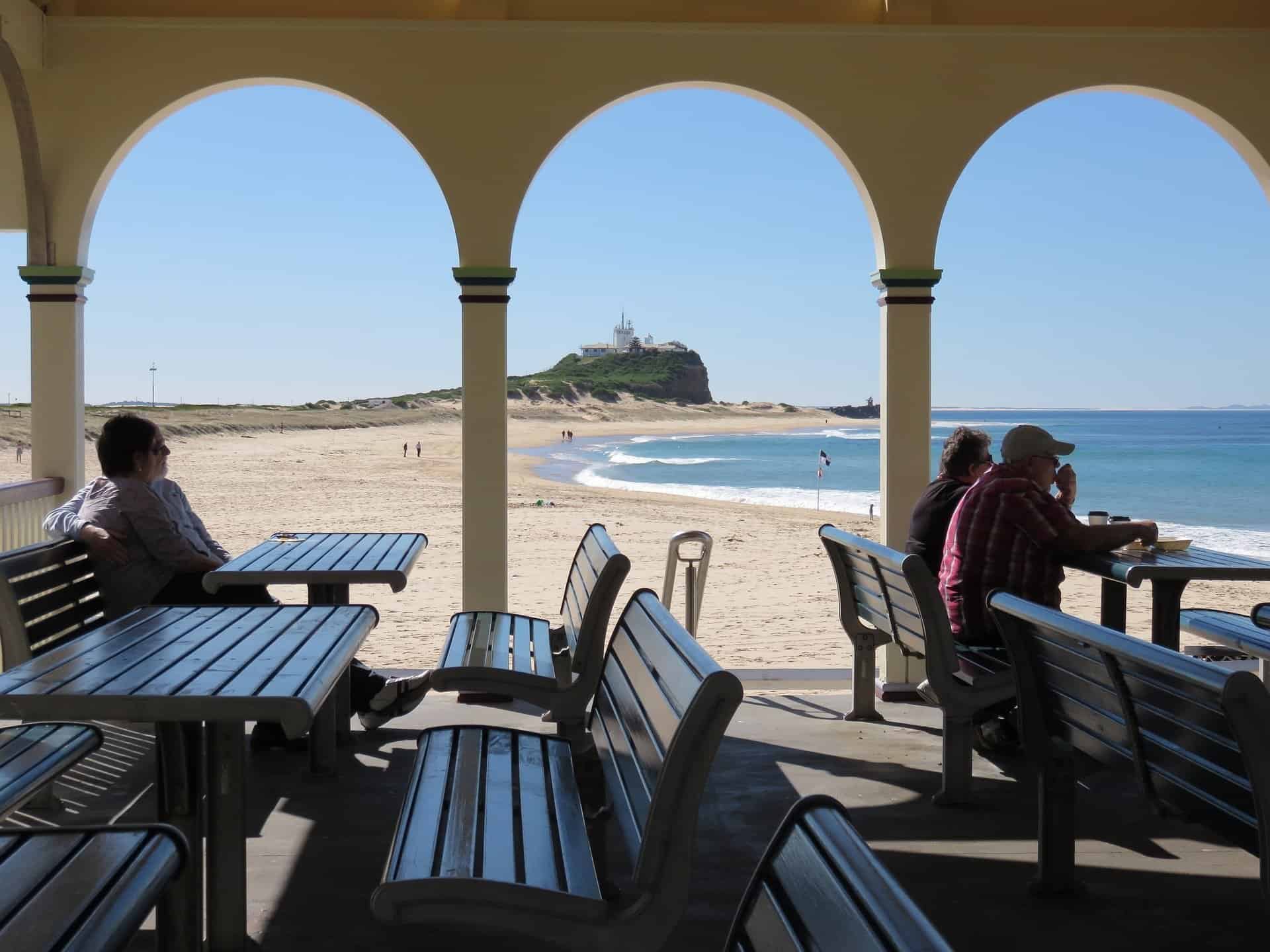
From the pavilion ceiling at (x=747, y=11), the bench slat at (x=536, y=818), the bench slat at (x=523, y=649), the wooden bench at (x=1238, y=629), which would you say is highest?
the pavilion ceiling at (x=747, y=11)

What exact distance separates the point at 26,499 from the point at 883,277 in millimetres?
4182

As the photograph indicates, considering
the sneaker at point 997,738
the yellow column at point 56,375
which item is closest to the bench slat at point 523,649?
the sneaker at point 997,738

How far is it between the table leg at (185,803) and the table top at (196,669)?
0.18m

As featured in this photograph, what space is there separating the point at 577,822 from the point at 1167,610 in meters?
2.87

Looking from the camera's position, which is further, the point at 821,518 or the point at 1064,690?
the point at 821,518

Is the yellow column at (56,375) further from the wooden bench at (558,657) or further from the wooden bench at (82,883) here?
the wooden bench at (82,883)

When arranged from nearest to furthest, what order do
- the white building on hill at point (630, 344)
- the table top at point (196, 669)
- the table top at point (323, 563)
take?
the table top at point (196, 669)
the table top at point (323, 563)
the white building on hill at point (630, 344)

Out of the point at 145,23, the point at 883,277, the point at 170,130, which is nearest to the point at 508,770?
the point at 883,277

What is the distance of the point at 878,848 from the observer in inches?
132

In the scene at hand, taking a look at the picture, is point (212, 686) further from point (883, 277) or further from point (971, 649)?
point (883, 277)

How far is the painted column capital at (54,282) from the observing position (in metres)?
5.61

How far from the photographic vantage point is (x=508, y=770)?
2.45 metres

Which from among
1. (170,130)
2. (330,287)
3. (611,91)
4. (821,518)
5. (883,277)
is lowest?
(821,518)

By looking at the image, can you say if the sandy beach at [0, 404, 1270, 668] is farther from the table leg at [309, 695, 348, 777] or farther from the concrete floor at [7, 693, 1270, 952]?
the table leg at [309, 695, 348, 777]
